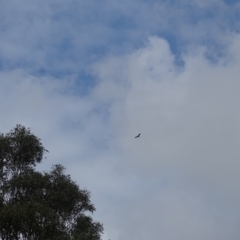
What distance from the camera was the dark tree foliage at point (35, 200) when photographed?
51.5 metres

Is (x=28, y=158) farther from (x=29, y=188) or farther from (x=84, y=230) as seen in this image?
(x=84, y=230)

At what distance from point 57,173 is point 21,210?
35.8 feet

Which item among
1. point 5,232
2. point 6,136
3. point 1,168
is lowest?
point 5,232

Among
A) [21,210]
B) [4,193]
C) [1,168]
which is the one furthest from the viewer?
[1,168]

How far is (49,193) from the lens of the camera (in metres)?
57.8

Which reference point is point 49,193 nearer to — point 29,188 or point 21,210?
point 29,188

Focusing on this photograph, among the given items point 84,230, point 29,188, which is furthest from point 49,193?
point 84,230

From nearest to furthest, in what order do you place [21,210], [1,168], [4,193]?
[21,210], [4,193], [1,168]

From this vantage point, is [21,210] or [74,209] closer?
[21,210]

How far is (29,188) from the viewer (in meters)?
56.2

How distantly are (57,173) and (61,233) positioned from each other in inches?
378

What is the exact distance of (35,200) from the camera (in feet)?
180

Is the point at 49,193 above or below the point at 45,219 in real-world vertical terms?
above

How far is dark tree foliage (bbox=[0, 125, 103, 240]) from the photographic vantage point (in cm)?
5146
